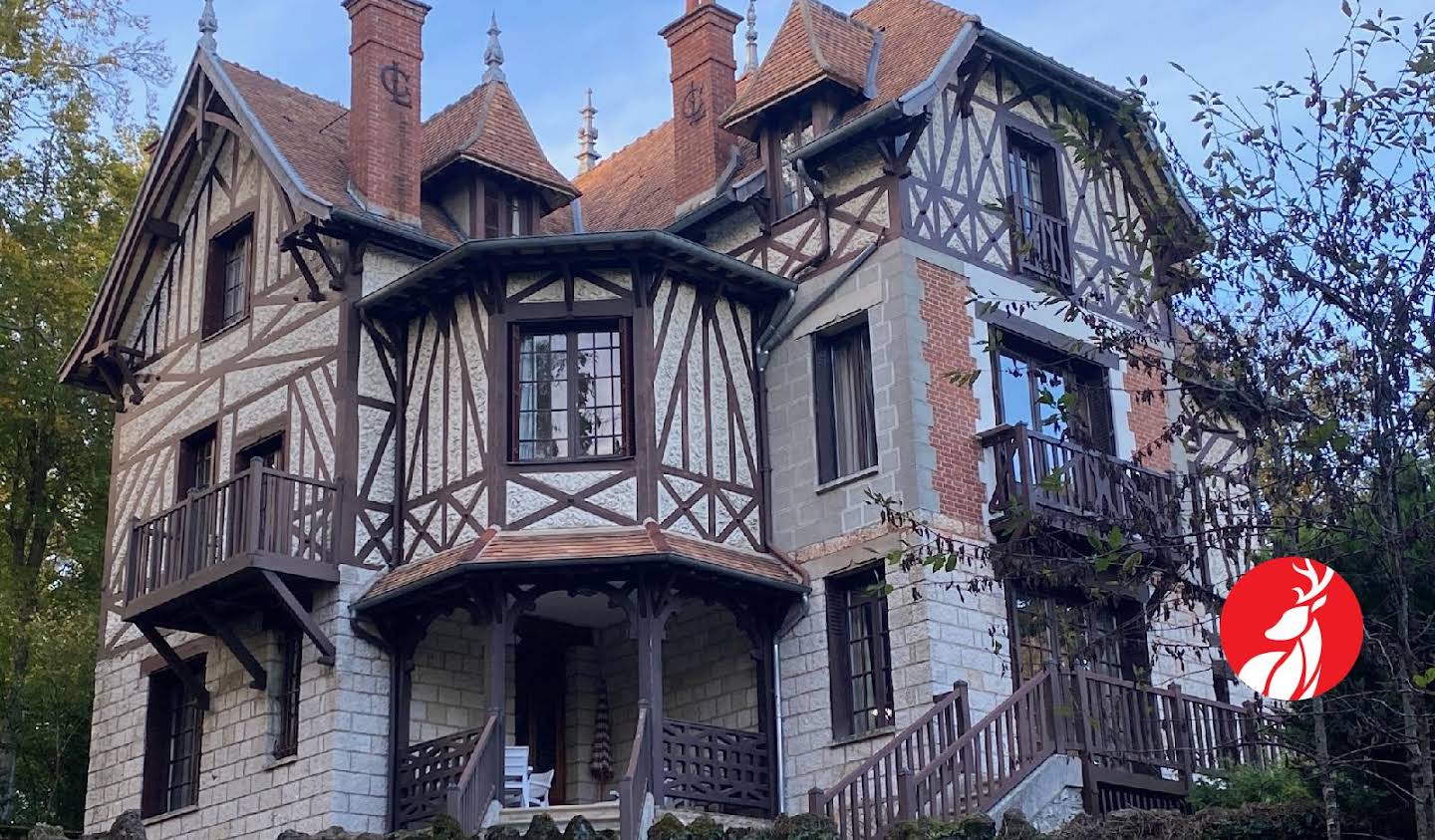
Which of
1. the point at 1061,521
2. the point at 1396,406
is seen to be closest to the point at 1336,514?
the point at 1396,406

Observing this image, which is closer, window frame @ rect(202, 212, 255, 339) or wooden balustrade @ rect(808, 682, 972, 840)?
wooden balustrade @ rect(808, 682, 972, 840)

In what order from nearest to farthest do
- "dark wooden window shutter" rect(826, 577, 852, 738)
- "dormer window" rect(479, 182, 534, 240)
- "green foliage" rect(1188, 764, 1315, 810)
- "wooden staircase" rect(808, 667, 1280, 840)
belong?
1. "green foliage" rect(1188, 764, 1315, 810)
2. "wooden staircase" rect(808, 667, 1280, 840)
3. "dark wooden window shutter" rect(826, 577, 852, 738)
4. "dormer window" rect(479, 182, 534, 240)

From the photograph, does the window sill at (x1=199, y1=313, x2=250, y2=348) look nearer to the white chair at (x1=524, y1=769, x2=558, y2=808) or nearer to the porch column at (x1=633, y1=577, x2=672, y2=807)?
the porch column at (x1=633, y1=577, x2=672, y2=807)

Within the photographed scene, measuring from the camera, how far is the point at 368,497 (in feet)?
65.4

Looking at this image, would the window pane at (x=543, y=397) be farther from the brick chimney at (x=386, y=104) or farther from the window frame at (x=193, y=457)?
the window frame at (x=193, y=457)

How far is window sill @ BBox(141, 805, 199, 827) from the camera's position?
20.5 metres

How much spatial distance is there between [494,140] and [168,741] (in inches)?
313

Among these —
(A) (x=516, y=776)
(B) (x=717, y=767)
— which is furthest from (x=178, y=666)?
(B) (x=717, y=767)

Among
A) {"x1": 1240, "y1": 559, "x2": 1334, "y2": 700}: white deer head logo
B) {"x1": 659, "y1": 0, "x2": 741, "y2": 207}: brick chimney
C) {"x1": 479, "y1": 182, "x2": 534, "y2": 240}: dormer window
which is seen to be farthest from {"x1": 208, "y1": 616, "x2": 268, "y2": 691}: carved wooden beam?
{"x1": 1240, "y1": 559, "x2": 1334, "y2": 700}: white deer head logo

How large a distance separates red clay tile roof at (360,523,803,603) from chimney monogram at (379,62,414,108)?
5.90 meters

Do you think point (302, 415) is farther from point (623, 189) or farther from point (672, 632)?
point (623, 189)

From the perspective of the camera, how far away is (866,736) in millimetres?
17797

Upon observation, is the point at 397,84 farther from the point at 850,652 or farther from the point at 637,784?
the point at 637,784

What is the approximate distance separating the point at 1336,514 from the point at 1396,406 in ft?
2.43
